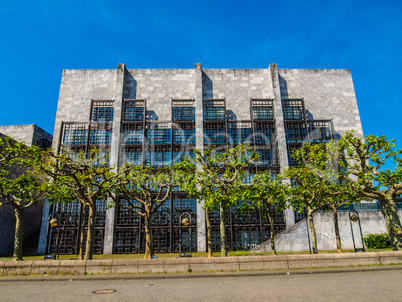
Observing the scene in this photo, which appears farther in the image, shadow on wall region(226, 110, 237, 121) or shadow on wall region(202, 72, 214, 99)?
shadow on wall region(202, 72, 214, 99)

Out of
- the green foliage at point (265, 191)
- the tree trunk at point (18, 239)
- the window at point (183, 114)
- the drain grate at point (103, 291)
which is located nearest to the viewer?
the drain grate at point (103, 291)

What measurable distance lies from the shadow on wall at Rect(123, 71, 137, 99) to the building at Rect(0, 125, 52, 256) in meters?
13.5

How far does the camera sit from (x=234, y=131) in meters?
36.2

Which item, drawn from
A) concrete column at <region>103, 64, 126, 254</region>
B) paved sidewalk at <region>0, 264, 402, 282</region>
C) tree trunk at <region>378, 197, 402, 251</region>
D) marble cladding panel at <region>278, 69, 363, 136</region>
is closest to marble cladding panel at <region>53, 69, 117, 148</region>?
concrete column at <region>103, 64, 126, 254</region>

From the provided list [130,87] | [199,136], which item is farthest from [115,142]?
[199,136]

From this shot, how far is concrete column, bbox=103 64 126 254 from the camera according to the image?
1231 inches

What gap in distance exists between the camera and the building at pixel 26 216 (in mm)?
31433

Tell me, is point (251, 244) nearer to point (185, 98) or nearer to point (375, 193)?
point (375, 193)

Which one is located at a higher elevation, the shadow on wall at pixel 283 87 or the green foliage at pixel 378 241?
the shadow on wall at pixel 283 87

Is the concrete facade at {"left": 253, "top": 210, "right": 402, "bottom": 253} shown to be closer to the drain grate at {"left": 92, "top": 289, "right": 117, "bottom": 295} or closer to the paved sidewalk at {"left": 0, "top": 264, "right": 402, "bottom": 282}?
the paved sidewalk at {"left": 0, "top": 264, "right": 402, "bottom": 282}

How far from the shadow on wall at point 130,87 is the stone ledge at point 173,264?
27.7 metres

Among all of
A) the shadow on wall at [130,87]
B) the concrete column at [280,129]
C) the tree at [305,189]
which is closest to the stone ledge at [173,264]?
the tree at [305,189]

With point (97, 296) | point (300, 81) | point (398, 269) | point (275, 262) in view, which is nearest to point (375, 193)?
point (398, 269)

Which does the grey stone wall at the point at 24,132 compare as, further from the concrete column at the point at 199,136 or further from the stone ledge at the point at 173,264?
the stone ledge at the point at 173,264
